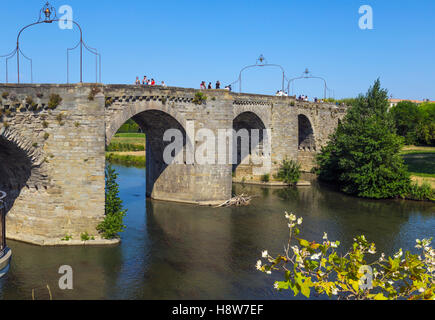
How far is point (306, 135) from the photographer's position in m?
47.6

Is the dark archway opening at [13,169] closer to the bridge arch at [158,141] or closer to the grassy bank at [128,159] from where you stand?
the bridge arch at [158,141]

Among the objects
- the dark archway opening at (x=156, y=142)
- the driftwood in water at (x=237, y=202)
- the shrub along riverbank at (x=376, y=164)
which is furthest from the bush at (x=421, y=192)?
the dark archway opening at (x=156, y=142)

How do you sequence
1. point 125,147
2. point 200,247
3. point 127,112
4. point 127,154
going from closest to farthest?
point 200,247 < point 127,112 < point 127,154 < point 125,147

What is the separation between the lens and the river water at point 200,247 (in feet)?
50.4

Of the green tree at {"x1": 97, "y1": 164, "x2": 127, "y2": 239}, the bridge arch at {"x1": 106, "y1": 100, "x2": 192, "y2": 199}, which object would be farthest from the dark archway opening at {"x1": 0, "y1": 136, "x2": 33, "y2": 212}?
the bridge arch at {"x1": 106, "y1": 100, "x2": 192, "y2": 199}

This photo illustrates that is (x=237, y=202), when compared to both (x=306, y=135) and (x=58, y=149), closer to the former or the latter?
(x=58, y=149)

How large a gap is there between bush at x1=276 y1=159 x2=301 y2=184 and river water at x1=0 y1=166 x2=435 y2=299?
187 inches

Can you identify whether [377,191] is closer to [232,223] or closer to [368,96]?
[368,96]

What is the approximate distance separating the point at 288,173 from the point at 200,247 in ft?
65.6

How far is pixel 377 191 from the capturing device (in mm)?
33406

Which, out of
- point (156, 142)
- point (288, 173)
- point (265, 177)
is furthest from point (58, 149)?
point (288, 173)
